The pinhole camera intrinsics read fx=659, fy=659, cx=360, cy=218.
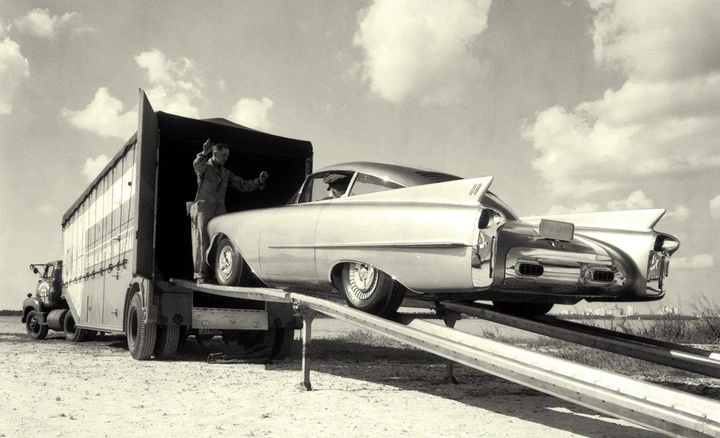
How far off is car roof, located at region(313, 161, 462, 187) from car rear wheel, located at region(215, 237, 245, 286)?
1820 millimetres

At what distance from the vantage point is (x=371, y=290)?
556 cm

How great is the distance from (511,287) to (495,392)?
7.60 ft

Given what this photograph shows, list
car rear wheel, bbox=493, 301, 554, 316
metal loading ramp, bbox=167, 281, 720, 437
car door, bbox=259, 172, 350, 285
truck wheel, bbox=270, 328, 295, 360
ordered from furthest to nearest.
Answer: truck wheel, bbox=270, 328, 295, 360
car rear wheel, bbox=493, 301, 554, 316
car door, bbox=259, 172, 350, 285
metal loading ramp, bbox=167, 281, 720, 437

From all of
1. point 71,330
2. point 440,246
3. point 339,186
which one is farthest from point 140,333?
point 71,330

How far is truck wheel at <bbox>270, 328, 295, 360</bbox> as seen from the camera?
930 centimetres

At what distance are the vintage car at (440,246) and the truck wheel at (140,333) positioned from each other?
2.62m

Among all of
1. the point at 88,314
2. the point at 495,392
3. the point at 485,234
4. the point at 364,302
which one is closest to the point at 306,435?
the point at 364,302

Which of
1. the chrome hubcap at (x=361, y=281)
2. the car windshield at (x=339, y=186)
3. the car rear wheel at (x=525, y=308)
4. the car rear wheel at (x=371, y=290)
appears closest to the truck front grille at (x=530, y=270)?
the car rear wheel at (x=371, y=290)

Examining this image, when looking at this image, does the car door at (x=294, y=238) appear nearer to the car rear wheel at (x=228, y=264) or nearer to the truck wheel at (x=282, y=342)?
the car rear wheel at (x=228, y=264)

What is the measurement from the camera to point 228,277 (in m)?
7.53

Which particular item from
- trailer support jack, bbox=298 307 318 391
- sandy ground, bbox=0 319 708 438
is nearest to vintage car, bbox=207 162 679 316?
trailer support jack, bbox=298 307 318 391

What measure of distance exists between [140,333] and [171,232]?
1.40 meters

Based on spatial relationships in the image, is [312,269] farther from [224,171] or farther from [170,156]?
[170,156]

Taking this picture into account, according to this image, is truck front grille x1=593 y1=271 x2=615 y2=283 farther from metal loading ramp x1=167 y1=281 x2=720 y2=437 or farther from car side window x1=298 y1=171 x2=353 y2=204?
car side window x1=298 y1=171 x2=353 y2=204
